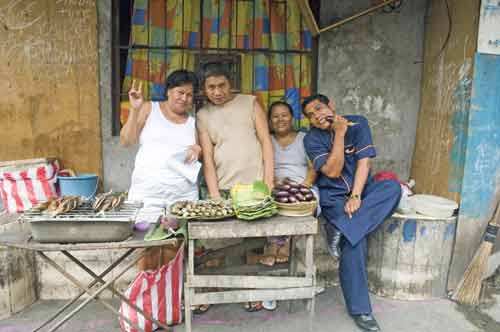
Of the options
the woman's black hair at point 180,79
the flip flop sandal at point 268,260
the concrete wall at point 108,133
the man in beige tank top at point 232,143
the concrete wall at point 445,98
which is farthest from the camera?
the concrete wall at point 108,133

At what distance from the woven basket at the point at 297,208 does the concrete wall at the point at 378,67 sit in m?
1.76

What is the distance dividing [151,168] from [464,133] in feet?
8.52

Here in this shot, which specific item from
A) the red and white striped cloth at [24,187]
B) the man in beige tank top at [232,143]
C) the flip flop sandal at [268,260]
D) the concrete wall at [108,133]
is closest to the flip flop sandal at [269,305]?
the flip flop sandal at [268,260]

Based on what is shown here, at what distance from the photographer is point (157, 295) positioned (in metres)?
2.88

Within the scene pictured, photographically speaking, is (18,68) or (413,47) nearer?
(18,68)

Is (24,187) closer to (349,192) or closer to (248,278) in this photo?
(248,278)

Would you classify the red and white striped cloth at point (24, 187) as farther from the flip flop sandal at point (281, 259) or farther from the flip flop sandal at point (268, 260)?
the flip flop sandal at point (281, 259)

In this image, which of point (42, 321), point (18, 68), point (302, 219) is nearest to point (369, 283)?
point (302, 219)

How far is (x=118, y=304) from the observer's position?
130 inches

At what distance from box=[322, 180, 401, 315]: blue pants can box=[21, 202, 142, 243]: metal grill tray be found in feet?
5.35

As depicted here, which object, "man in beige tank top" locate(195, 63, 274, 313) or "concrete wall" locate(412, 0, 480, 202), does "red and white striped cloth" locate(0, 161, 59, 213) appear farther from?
A: "concrete wall" locate(412, 0, 480, 202)

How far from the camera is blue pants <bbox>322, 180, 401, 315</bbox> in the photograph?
9.94 ft

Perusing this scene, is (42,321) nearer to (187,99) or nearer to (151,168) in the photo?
(151,168)

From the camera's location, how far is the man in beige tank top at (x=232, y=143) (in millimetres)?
3191
